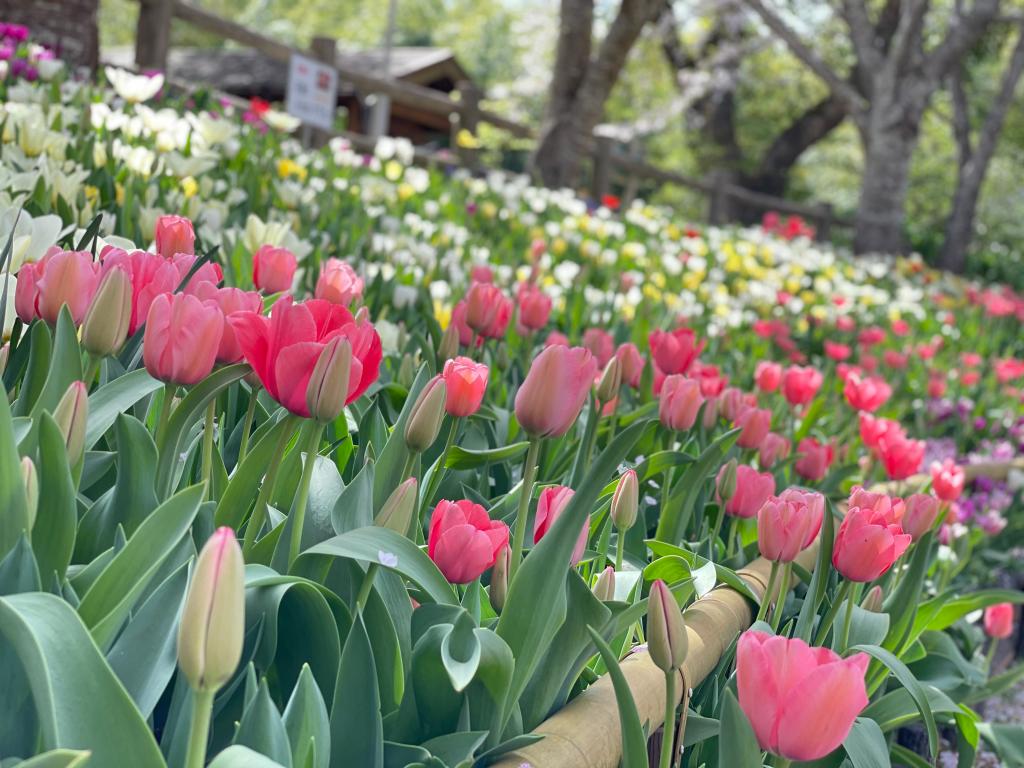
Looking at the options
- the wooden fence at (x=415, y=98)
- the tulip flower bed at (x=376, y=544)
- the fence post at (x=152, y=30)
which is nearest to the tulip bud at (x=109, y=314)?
the tulip flower bed at (x=376, y=544)

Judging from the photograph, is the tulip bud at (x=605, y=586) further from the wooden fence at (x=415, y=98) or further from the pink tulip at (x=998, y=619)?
the wooden fence at (x=415, y=98)

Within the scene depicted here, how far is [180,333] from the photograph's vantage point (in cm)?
101

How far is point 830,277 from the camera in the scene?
8445mm

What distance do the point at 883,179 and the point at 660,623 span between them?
1252 cm

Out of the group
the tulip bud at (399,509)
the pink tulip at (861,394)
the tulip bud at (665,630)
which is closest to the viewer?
the tulip bud at (665,630)

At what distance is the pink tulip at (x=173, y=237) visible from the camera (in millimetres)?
1589

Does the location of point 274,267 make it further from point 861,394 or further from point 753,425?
point 861,394

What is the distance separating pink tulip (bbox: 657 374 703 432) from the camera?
1.76m

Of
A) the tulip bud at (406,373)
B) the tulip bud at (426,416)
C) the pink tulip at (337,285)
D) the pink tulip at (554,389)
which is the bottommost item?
the tulip bud at (406,373)

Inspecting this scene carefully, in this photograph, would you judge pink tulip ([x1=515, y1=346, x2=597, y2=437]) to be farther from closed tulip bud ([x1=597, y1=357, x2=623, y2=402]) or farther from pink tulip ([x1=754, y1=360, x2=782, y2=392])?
pink tulip ([x1=754, y1=360, x2=782, y2=392])

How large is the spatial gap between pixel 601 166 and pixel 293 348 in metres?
11.5

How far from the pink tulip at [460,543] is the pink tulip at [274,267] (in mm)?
737

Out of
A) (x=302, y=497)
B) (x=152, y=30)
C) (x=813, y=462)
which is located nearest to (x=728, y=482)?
(x=813, y=462)

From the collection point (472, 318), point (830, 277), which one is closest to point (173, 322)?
point (472, 318)
